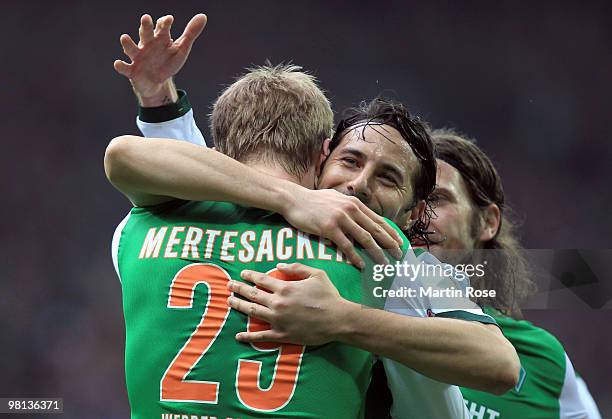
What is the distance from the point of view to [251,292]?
207 cm

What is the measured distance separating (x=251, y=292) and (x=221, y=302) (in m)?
0.10

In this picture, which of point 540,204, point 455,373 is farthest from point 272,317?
point 540,204

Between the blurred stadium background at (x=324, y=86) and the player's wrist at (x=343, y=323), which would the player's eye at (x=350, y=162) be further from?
the blurred stadium background at (x=324, y=86)

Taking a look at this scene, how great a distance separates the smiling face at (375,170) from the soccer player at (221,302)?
0.29m

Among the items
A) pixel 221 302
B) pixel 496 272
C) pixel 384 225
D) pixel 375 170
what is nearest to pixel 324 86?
pixel 496 272

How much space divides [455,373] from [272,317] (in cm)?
48

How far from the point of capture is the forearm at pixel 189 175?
7.02 feet

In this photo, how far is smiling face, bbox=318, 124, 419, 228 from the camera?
260 cm

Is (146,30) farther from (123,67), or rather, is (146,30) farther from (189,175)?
(189,175)

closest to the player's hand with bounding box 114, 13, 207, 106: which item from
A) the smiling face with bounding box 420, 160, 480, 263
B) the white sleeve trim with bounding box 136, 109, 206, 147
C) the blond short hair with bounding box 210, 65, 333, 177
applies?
the white sleeve trim with bounding box 136, 109, 206, 147

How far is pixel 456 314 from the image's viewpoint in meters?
2.16

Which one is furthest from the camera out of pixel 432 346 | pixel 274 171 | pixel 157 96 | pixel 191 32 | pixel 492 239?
pixel 492 239

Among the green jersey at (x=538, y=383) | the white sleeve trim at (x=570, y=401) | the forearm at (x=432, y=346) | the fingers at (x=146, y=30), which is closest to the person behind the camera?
the forearm at (x=432, y=346)

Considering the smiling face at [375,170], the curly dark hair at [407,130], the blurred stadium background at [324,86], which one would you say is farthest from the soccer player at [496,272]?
the blurred stadium background at [324,86]
